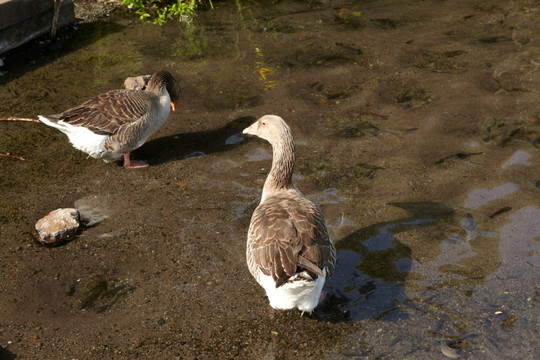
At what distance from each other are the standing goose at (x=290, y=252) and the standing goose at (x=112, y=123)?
7.74ft

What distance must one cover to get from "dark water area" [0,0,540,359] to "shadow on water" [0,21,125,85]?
0.05 meters

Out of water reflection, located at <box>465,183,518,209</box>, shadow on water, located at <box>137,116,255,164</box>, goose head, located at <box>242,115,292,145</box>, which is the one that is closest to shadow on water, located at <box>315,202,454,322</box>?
water reflection, located at <box>465,183,518,209</box>

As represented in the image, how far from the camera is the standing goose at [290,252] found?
Result: 4391 mm

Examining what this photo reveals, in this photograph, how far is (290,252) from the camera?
177 inches

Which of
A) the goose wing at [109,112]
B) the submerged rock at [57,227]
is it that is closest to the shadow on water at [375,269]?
the submerged rock at [57,227]

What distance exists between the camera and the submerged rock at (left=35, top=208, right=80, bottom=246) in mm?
5855

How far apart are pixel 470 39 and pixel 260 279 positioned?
674cm

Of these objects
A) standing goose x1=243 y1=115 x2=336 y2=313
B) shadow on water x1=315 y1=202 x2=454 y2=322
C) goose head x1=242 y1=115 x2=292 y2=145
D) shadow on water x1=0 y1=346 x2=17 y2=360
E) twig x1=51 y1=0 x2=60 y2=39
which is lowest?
shadow on water x1=315 y1=202 x2=454 y2=322

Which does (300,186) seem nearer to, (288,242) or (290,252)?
(288,242)

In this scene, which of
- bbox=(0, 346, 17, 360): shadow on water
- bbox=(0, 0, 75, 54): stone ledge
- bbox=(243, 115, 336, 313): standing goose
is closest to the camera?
bbox=(243, 115, 336, 313): standing goose

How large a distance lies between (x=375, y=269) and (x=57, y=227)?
10.3 ft

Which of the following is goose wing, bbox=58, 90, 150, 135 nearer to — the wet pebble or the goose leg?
the goose leg

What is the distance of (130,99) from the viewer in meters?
7.11

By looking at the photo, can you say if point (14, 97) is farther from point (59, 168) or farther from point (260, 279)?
point (260, 279)
